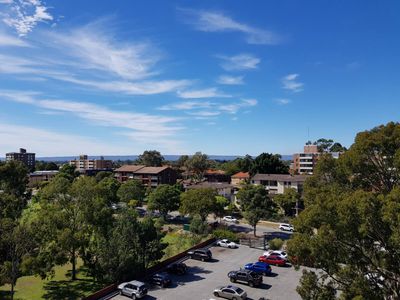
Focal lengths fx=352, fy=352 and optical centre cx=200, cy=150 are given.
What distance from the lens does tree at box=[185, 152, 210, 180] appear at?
13662cm

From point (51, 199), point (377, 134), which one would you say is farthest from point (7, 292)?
point (377, 134)

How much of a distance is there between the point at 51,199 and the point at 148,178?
252 feet

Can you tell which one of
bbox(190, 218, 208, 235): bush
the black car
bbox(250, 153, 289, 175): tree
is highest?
bbox(250, 153, 289, 175): tree

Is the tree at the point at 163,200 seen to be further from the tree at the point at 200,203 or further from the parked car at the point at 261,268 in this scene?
the parked car at the point at 261,268

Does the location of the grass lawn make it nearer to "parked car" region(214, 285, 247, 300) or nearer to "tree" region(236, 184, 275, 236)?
"parked car" region(214, 285, 247, 300)

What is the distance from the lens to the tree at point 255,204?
62.1 m

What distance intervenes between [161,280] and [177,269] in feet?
12.7

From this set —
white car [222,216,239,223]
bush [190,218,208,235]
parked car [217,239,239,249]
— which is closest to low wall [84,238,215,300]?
parked car [217,239,239,249]

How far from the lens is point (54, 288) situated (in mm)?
37438

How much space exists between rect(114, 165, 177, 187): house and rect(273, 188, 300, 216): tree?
49198 mm

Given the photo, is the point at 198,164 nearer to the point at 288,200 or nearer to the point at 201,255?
the point at 288,200

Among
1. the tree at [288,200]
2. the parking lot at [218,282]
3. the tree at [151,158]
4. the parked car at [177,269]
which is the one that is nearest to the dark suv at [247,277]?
Result: the parking lot at [218,282]

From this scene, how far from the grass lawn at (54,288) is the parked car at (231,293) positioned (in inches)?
537

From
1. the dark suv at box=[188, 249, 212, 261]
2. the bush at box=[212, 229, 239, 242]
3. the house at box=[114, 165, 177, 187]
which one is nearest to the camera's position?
the dark suv at box=[188, 249, 212, 261]
